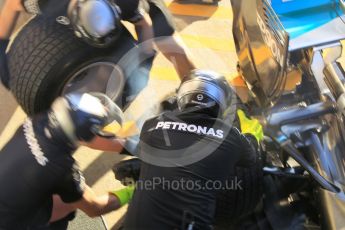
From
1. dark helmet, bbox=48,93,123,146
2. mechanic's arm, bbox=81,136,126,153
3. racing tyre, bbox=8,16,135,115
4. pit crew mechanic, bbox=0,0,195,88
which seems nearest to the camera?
dark helmet, bbox=48,93,123,146

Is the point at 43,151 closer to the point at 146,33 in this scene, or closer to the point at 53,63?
the point at 53,63

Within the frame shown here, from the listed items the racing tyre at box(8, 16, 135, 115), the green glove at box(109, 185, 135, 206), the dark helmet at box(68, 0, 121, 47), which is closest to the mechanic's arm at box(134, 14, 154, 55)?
the racing tyre at box(8, 16, 135, 115)

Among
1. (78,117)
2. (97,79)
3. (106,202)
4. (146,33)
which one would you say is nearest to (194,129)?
(78,117)

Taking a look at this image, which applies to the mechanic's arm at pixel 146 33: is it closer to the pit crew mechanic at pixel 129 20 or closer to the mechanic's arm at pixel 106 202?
the pit crew mechanic at pixel 129 20

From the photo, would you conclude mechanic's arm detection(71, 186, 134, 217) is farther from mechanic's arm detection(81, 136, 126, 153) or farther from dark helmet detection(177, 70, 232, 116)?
dark helmet detection(177, 70, 232, 116)

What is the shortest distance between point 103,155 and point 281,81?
114 cm

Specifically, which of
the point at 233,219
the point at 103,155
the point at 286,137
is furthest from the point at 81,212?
the point at 286,137

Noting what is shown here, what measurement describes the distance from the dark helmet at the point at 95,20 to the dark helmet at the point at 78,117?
11.4 inches

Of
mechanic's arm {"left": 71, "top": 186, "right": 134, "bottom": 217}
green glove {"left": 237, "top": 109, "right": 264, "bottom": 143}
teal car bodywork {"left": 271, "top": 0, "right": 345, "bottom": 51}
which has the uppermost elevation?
teal car bodywork {"left": 271, "top": 0, "right": 345, "bottom": 51}

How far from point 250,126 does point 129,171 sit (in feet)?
1.79

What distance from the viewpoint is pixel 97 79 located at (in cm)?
189

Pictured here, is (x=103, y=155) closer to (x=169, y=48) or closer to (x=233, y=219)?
(x=169, y=48)

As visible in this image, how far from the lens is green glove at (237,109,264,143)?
5.92ft

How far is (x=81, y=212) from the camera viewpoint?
2158 millimetres
